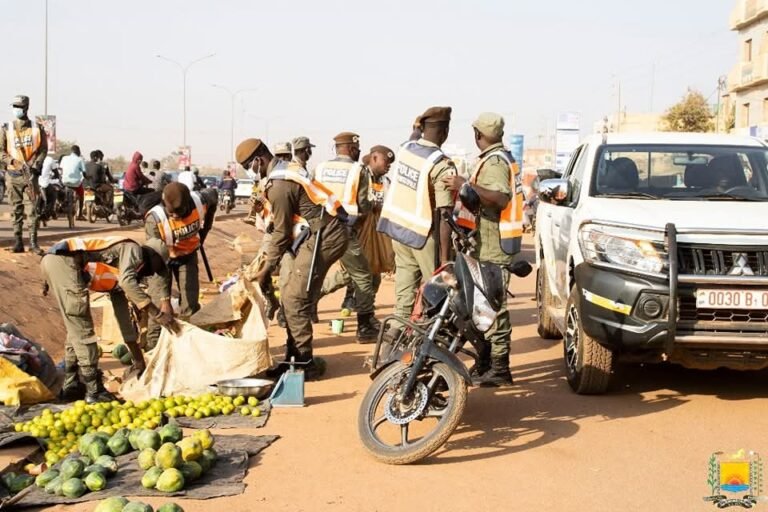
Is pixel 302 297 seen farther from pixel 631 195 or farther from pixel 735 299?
pixel 735 299

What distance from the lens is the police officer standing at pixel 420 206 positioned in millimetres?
7341

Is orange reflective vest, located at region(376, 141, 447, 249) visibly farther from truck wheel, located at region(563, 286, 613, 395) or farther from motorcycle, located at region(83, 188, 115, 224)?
motorcycle, located at region(83, 188, 115, 224)

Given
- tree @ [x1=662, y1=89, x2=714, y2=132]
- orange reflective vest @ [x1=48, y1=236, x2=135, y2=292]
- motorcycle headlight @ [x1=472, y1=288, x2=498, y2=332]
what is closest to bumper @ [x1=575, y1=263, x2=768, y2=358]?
motorcycle headlight @ [x1=472, y1=288, x2=498, y2=332]

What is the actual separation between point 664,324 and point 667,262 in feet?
1.46

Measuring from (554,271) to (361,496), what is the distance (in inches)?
172

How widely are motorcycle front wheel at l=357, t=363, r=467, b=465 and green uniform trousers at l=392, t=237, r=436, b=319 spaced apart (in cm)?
176

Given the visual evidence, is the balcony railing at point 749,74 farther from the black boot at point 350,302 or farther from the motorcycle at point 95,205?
the black boot at point 350,302

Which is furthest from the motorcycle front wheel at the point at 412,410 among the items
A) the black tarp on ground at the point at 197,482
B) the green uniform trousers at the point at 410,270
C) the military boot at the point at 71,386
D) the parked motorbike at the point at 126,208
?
the parked motorbike at the point at 126,208

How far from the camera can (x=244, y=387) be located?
716cm

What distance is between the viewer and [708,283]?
655 centimetres

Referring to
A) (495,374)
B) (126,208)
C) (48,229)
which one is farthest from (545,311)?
(126,208)

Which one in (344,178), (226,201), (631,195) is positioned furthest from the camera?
(226,201)

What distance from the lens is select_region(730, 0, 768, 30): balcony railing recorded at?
44562mm

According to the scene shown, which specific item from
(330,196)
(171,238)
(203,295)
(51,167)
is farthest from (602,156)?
(51,167)
